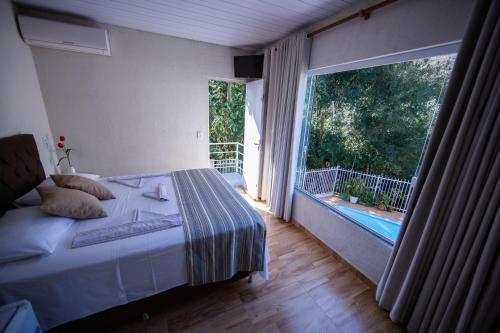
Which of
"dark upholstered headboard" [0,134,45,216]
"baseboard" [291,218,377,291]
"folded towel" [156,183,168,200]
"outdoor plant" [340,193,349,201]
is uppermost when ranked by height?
"dark upholstered headboard" [0,134,45,216]

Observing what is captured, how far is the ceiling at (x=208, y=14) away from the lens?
184 cm

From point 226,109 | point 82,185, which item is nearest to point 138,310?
point 82,185

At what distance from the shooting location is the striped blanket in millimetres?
1395

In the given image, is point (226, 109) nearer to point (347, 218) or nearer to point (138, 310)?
point (347, 218)

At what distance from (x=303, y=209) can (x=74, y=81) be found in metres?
3.31

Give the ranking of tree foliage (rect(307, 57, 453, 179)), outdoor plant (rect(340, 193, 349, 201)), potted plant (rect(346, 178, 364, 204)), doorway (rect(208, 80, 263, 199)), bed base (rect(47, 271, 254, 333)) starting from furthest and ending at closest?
doorway (rect(208, 80, 263, 199)) < outdoor plant (rect(340, 193, 349, 201)) < potted plant (rect(346, 178, 364, 204)) < tree foliage (rect(307, 57, 453, 179)) < bed base (rect(47, 271, 254, 333))

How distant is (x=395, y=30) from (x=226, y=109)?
13.2 feet

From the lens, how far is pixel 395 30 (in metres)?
1.52

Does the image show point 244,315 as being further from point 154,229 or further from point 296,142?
point 296,142

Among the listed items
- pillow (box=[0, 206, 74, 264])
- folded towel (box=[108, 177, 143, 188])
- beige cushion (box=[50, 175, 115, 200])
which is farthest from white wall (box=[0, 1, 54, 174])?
pillow (box=[0, 206, 74, 264])

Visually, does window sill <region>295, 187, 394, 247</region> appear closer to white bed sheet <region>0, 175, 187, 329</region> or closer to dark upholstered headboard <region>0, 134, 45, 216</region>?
white bed sheet <region>0, 175, 187, 329</region>

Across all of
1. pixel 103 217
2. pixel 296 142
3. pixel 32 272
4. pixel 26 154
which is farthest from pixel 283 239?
pixel 26 154

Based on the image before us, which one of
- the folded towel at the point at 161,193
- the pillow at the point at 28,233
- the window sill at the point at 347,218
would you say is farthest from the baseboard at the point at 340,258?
the pillow at the point at 28,233

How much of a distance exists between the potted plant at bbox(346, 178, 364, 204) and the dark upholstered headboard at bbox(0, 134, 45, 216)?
297 cm
